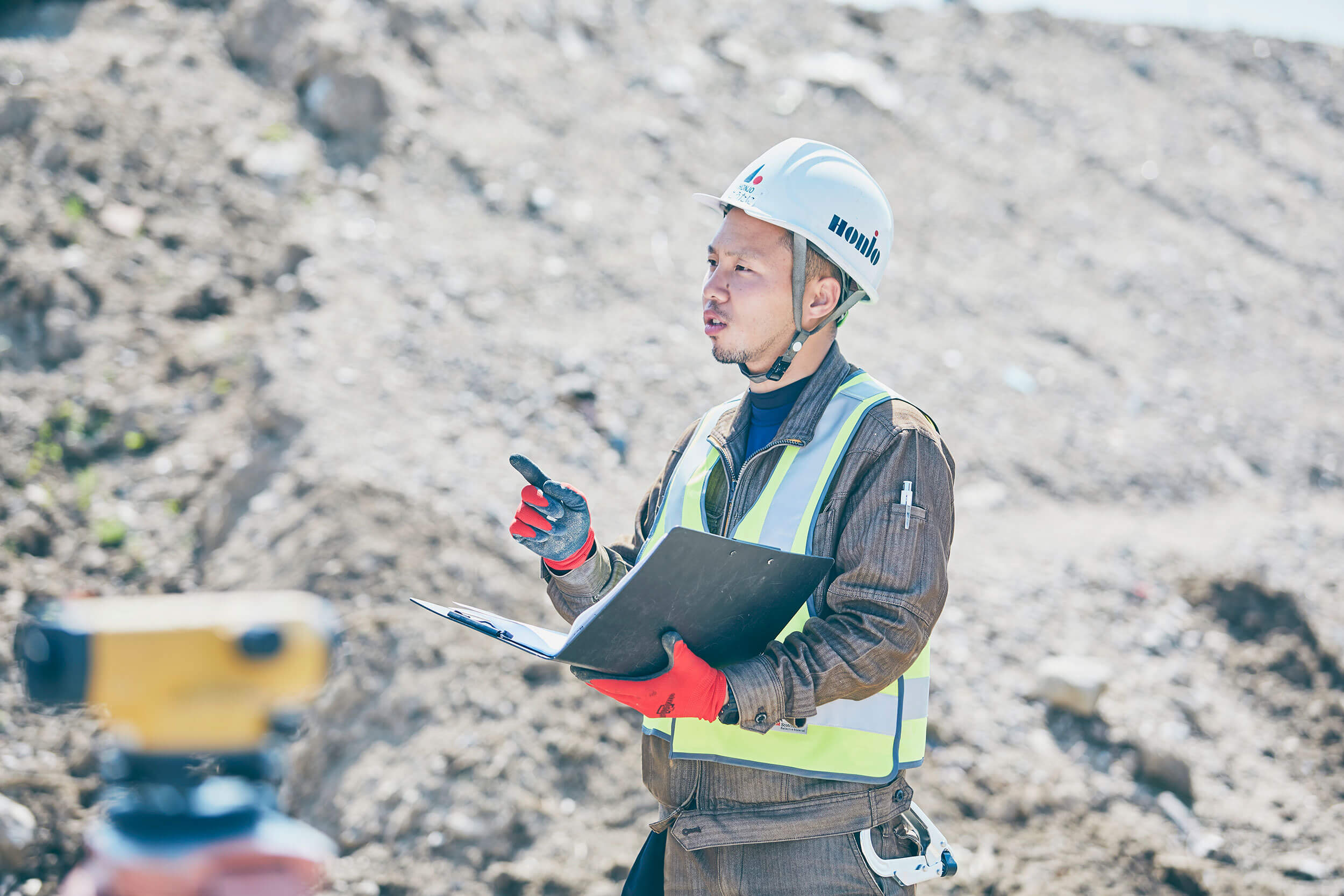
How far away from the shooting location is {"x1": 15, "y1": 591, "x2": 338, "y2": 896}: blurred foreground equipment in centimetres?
96

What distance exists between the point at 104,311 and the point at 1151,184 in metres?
11.6

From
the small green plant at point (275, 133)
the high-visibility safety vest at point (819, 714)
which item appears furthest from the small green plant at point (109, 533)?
the high-visibility safety vest at point (819, 714)

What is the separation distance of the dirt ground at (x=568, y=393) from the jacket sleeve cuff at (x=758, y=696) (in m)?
2.45

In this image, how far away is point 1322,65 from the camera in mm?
16250

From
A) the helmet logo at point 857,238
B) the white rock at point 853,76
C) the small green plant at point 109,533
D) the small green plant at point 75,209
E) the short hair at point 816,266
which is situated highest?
the helmet logo at point 857,238

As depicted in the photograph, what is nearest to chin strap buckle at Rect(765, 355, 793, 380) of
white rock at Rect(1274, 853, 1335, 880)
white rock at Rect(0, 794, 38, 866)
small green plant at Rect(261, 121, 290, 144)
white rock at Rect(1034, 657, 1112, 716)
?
white rock at Rect(0, 794, 38, 866)

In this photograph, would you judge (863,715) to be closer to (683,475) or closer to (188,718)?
(683,475)

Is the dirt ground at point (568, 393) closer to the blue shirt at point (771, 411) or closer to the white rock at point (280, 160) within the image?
the white rock at point (280, 160)

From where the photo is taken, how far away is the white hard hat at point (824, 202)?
2262mm

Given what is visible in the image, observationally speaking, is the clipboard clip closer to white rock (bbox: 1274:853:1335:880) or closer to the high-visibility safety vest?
the high-visibility safety vest

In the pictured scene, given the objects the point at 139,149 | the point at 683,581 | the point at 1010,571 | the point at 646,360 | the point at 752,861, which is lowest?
the point at 1010,571

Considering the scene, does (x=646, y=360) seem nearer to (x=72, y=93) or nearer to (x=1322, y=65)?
(x=72, y=93)

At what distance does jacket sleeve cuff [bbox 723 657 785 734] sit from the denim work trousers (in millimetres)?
385

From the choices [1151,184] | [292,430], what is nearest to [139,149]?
[292,430]
